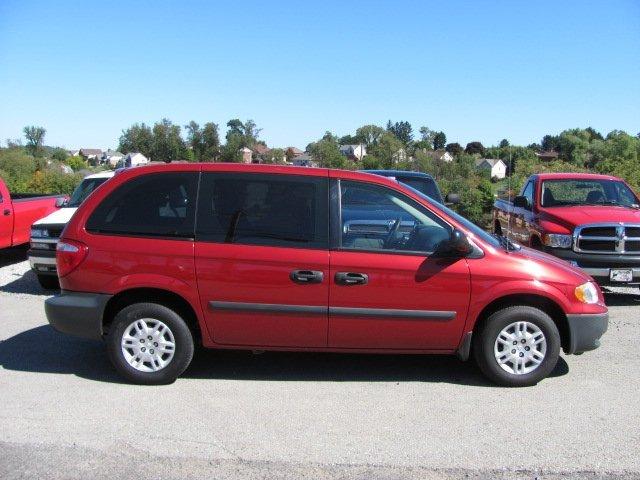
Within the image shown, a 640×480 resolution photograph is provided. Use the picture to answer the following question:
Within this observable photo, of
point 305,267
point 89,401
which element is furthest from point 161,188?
point 89,401

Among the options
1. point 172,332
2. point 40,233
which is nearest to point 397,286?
point 172,332

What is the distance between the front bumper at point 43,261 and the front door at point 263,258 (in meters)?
4.24

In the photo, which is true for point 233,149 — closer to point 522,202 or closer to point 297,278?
point 522,202

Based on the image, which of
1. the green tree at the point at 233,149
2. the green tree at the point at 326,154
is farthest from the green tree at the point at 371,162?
the green tree at the point at 233,149

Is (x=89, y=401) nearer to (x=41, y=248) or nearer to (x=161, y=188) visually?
(x=161, y=188)

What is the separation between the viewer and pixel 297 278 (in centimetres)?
492

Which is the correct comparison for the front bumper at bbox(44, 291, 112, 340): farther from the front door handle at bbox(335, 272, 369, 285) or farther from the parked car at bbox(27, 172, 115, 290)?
the parked car at bbox(27, 172, 115, 290)

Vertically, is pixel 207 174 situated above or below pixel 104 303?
above

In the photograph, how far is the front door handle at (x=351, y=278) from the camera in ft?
16.1

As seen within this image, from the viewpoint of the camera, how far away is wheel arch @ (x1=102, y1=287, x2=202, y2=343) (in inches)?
203

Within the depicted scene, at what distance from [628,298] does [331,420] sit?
20.9 ft

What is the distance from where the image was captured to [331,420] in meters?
4.41

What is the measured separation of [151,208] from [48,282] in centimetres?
468

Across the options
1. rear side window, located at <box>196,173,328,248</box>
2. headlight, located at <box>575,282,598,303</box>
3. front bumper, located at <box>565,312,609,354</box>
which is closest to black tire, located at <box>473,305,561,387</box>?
front bumper, located at <box>565,312,609,354</box>
